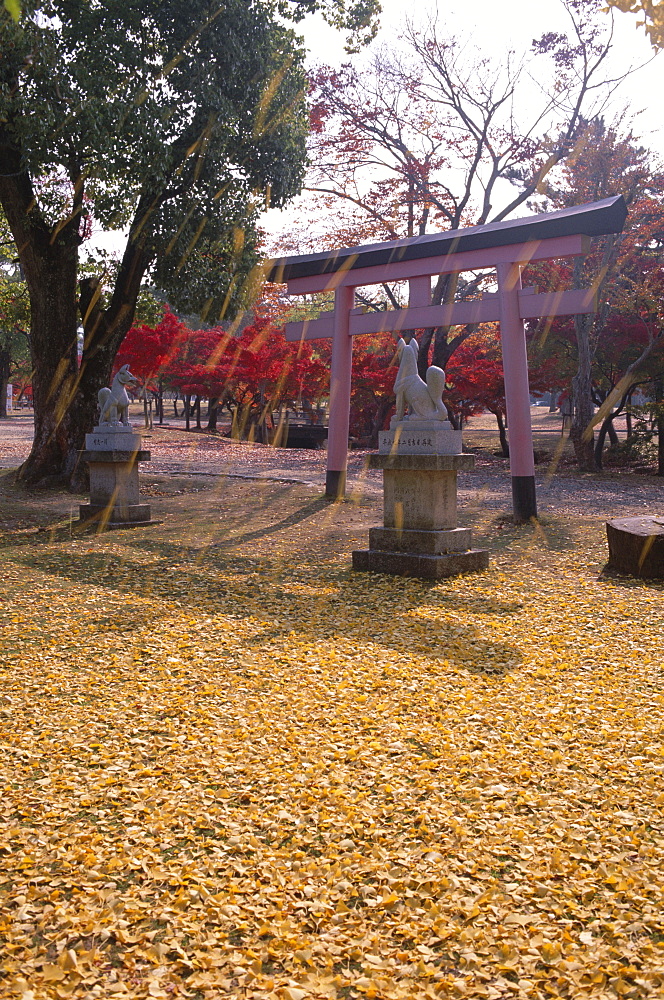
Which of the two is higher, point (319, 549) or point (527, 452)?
point (527, 452)

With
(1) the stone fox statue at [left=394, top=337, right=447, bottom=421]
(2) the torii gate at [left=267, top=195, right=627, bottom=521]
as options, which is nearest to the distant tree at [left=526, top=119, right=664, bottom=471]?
(2) the torii gate at [left=267, top=195, right=627, bottom=521]

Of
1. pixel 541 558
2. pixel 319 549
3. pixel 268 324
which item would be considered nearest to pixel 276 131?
pixel 319 549

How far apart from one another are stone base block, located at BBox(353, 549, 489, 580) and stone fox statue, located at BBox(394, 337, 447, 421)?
137cm

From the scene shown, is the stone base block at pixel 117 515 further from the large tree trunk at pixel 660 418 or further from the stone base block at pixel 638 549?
the large tree trunk at pixel 660 418

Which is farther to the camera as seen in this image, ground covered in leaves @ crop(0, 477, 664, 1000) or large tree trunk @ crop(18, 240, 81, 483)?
large tree trunk @ crop(18, 240, 81, 483)

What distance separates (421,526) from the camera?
734 centimetres

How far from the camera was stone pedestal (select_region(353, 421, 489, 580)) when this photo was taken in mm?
7121

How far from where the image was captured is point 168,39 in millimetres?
11055

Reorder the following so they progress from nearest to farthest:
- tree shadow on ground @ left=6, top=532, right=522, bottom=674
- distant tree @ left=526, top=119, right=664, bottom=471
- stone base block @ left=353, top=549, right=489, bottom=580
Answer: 1. tree shadow on ground @ left=6, top=532, right=522, bottom=674
2. stone base block @ left=353, top=549, right=489, bottom=580
3. distant tree @ left=526, top=119, right=664, bottom=471

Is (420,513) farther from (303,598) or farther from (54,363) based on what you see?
(54,363)

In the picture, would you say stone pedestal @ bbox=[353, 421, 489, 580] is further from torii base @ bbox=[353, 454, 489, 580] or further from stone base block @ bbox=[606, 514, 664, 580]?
stone base block @ bbox=[606, 514, 664, 580]

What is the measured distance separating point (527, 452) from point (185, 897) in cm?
875

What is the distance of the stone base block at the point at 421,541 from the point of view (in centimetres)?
721

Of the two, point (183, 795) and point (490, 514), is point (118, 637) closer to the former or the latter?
point (183, 795)
